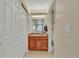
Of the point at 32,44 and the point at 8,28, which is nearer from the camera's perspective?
the point at 8,28

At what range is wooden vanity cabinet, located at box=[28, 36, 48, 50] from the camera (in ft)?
20.6

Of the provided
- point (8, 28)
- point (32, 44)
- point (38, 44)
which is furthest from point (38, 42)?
point (8, 28)

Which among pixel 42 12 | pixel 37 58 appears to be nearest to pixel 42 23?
pixel 42 12

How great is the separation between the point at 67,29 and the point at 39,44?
4638 millimetres

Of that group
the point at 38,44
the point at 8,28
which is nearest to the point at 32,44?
Answer: the point at 38,44

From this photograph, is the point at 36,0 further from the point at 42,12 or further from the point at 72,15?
the point at 72,15

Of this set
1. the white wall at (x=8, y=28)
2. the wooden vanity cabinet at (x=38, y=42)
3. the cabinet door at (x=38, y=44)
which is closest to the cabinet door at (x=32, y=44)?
the wooden vanity cabinet at (x=38, y=42)

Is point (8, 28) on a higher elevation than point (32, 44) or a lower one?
higher

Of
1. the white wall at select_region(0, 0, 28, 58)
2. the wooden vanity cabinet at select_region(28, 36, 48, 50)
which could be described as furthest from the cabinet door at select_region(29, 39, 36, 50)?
the white wall at select_region(0, 0, 28, 58)

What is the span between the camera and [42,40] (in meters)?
6.32

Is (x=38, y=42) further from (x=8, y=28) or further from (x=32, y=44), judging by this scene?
(x=8, y=28)

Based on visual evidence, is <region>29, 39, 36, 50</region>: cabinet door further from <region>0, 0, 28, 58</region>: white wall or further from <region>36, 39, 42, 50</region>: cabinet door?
Answer: <region>0, 0, 28, 58</region>: white wall

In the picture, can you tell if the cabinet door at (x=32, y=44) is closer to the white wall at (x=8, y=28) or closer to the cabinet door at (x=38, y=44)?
the cabinet door at (x=38, y=44)

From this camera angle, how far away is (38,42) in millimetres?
6352
